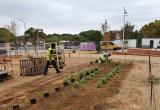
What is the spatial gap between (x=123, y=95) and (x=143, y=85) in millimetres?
2933

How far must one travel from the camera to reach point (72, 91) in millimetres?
11977

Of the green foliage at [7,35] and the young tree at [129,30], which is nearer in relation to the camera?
the green foliage at [7,35]

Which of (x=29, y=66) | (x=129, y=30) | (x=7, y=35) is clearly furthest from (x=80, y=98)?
(x=129, y=30)

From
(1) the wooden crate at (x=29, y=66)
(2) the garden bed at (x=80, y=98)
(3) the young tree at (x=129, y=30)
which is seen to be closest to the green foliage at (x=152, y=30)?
(3) the young tree at (x=129, y=30)

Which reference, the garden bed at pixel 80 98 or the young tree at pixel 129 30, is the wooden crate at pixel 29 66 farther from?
the young tree at pixel 129 30

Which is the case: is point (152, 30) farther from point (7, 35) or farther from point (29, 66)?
point (29, 66)

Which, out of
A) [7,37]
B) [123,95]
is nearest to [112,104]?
[123,95]

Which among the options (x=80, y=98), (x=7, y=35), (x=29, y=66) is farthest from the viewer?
(x=7, y=35)

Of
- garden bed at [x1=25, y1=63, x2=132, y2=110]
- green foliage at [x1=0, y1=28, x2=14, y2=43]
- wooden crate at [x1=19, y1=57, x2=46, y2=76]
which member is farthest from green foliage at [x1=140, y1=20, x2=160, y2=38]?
garden bed at [x1=25, y1=63, x2=132, y2=110]

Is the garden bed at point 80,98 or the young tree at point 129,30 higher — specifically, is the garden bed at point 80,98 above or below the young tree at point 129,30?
below

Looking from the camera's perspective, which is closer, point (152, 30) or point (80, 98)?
point (80, 98)

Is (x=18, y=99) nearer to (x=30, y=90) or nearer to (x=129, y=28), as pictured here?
(x=30, y=90)

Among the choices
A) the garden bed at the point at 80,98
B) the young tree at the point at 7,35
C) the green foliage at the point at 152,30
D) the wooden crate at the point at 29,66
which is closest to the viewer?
the garden bed at the point at 80,98

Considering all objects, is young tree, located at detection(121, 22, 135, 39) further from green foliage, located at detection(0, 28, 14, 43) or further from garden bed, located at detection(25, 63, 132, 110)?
garden bed, located at detection(25, 63, 132, 110)
